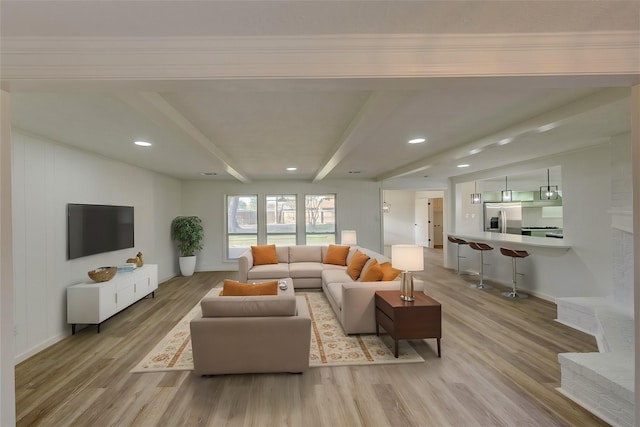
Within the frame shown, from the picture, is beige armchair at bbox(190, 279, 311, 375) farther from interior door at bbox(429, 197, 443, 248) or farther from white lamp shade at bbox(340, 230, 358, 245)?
interior door at bbox(429, 197, 443, 248)

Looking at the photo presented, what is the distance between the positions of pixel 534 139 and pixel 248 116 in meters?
3.41

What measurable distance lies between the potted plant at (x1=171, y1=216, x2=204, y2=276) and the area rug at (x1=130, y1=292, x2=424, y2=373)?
3.40m

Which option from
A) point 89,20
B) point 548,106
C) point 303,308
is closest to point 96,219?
point 303,308

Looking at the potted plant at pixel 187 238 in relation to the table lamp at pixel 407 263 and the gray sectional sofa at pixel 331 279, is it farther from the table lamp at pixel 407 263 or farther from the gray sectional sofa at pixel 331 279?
the table lamp at pixel 407 263

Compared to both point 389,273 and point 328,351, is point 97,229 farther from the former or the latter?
point 389,273

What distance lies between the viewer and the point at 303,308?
289 centimetres

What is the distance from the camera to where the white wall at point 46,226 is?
3.02 metres

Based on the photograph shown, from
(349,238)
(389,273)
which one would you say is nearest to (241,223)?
(349,238)

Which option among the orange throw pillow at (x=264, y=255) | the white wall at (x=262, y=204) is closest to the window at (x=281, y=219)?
the white wall at (x=262, y=204)

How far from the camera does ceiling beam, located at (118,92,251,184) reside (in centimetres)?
205

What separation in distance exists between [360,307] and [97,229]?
3.85 meters

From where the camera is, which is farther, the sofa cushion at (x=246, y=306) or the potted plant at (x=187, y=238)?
the potted plant at (x=187, y=238)

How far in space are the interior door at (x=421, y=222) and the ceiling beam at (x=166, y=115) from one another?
9.76 m

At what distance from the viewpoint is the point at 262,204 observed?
7.83 meters
